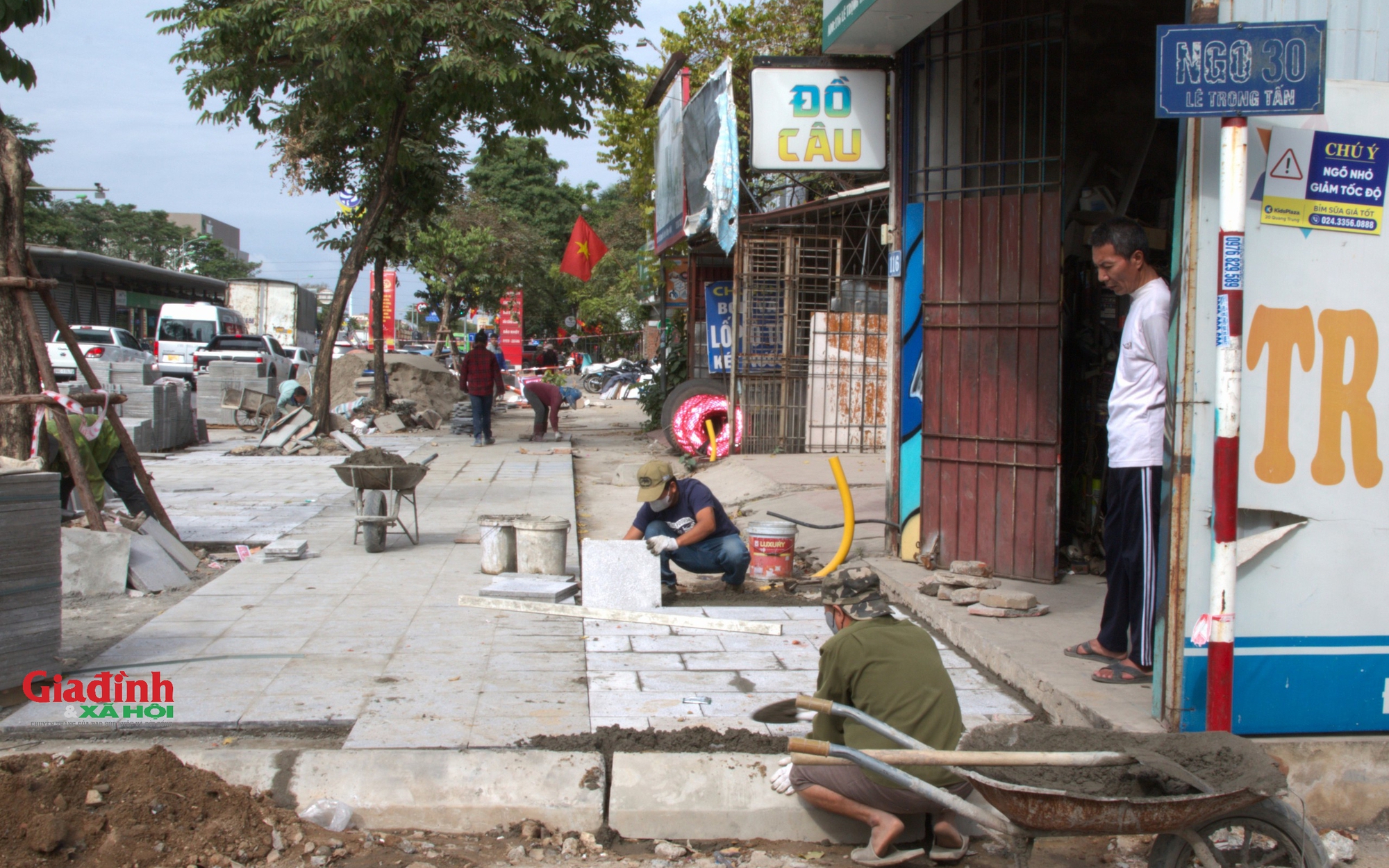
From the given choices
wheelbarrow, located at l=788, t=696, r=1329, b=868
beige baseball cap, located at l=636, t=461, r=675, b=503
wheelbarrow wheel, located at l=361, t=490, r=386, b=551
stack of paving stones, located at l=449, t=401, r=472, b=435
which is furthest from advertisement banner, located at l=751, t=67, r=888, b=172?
stack of paving stones, located at l=449, t=401, r=472, b=435

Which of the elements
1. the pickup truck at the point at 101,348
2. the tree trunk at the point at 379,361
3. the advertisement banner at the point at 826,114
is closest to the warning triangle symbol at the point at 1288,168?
the advertisement banner at the point at 826,114

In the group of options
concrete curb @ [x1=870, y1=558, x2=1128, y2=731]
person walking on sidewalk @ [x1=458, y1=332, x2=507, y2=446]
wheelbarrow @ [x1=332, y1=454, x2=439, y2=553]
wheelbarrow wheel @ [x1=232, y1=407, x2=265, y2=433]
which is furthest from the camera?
wheelbarrow wheel @ [x1=232, y1=407, x2=265, y2=433]

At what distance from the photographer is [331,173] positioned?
2123 centimetres

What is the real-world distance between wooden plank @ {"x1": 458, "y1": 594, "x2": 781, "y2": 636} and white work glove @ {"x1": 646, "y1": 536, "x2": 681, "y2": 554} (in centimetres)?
43

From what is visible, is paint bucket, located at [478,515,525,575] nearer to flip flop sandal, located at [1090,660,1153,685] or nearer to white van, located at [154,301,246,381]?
flip flop sandal, located at [1090,660,1153,685]

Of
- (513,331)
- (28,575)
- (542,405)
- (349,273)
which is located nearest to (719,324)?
(542,405)

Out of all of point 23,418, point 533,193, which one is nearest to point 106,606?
point 23,418

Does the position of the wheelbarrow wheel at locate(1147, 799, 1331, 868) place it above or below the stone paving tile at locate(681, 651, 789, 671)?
above

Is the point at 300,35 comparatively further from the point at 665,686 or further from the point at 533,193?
the point at 533,193

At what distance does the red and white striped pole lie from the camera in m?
3.43

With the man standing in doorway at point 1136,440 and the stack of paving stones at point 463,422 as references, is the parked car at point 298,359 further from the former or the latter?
the man standing in doorway at point 1136,440

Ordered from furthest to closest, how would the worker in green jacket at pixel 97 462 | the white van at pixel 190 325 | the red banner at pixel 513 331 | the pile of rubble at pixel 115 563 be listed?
the red banner at pixel 513 331
the white van at pixel 190 325
the worker in green jacket at pixel 97 462
the pile of rubble at pixel 115 563

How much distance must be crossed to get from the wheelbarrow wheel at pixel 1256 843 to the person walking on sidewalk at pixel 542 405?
15.3 m

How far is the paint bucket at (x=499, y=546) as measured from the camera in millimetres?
7281
